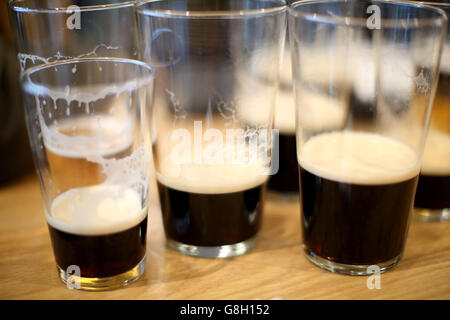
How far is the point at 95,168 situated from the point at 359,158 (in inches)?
9.5

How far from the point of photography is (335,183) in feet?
1.79

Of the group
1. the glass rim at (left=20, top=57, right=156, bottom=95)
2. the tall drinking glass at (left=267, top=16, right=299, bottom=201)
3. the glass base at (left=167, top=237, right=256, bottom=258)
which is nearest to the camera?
the glass rim at (left=20, top=57, right=156, bottom=95)

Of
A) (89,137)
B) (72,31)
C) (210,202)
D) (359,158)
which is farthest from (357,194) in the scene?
(72,31)

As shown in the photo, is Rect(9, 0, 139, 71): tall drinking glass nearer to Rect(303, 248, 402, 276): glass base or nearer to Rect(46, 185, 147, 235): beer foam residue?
Rect(46, 185, 147, 235): beer foam residue

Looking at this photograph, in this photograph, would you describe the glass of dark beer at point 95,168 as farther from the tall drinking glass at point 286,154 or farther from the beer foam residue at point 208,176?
the tall drinking glass at point 286,154

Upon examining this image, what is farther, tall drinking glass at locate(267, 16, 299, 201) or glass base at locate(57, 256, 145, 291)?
tall drinking glass at locate(267, 16, 299, 201)

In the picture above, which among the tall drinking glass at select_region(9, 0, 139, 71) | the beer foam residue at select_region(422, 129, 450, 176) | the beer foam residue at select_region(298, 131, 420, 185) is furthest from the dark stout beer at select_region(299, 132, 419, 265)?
the tall drinking glass at select_region(9, 0, 139, 71)

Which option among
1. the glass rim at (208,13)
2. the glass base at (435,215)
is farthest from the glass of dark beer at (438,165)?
the glass rim at (208,13)

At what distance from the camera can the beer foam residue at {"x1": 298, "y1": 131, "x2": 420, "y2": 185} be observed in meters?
0.54

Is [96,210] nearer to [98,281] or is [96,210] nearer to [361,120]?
[98,281]

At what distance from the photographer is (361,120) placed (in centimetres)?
58

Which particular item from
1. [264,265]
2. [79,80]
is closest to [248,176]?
[264,265]

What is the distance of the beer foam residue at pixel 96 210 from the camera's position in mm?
524

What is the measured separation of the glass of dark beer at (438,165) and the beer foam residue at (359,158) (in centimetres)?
11
